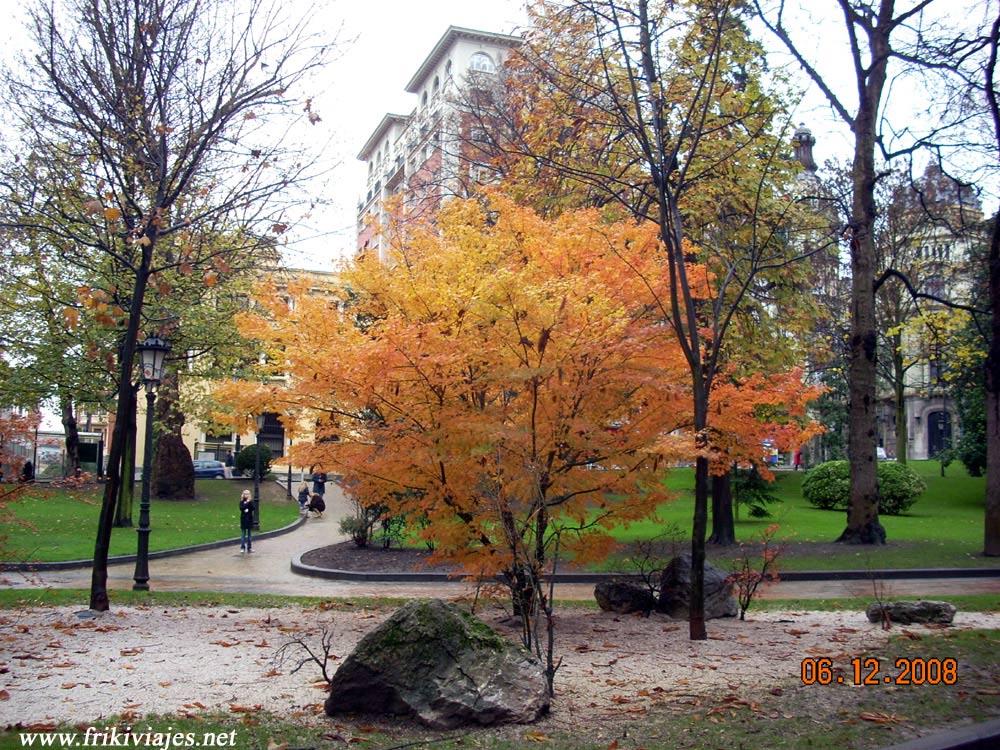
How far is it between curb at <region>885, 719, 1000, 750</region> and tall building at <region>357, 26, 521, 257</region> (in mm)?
22232

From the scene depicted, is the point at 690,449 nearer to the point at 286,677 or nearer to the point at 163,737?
the point at 286,677

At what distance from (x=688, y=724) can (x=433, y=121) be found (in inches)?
1164

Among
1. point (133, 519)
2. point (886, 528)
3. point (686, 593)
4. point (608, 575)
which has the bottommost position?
point (133, 519)

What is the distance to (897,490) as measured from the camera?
28.8m

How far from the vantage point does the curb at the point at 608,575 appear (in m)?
16.2

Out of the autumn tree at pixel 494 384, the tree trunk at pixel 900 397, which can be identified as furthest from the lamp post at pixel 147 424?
the tree trunk at pixel 900 397

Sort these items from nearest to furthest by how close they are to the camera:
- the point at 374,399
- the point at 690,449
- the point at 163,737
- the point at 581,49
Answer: the point at 163,737 → the point at 690,449 → the point at 374,399 → the point at 581,49

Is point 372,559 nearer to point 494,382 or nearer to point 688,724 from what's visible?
point 494,382

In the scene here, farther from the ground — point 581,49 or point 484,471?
point 581,49

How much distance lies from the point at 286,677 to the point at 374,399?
11.6 ft

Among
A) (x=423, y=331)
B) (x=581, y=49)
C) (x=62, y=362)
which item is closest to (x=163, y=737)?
(x=423, y=331)

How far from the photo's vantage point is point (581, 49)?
12.9 metres
